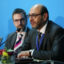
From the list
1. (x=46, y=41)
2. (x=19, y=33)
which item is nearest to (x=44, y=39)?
(x=46, y=41)

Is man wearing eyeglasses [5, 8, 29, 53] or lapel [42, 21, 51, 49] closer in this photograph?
lapel [42, 21, 51, 49]

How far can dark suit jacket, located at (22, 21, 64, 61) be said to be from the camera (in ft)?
6.13

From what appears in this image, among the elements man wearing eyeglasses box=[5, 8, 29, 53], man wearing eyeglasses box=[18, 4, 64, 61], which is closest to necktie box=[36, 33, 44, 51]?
man wearing eyeglasses box=[18, 4, 64, 61]

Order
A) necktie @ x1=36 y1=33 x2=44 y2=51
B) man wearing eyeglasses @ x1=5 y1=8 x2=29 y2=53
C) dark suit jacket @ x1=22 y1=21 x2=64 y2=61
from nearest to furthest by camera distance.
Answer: dark suit jacket @ x1=22 y1=21 x2=64 y2=61 → necktie @ x1=36 y1=33 x2=44 y2=51 → man wearing eyeglasses @ x1=5 y1=8 x2=29 y2=53

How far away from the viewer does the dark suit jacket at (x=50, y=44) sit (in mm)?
1867

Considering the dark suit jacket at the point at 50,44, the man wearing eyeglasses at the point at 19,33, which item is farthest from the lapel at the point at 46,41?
the man wearing eyeglasses at the point at 19,33

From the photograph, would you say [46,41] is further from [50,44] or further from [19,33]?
[19,33]

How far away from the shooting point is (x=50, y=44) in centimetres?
204

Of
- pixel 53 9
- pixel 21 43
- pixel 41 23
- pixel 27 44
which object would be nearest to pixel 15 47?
pixel 21 43

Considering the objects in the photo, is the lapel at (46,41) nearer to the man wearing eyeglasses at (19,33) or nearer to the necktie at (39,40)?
the necktie at (39,40)

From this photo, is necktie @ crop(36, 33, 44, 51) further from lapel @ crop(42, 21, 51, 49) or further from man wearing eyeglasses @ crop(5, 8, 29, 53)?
man wearing eyeglasses @ crop(5, 8, 29, 53)

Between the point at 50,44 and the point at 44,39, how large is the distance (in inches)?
3.8

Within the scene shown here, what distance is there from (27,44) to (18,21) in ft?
1.40

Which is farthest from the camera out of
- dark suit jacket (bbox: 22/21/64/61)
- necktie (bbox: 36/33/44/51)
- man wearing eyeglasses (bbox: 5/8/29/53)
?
man wearing eyeglasses (bbox: 5/8/29/53)
